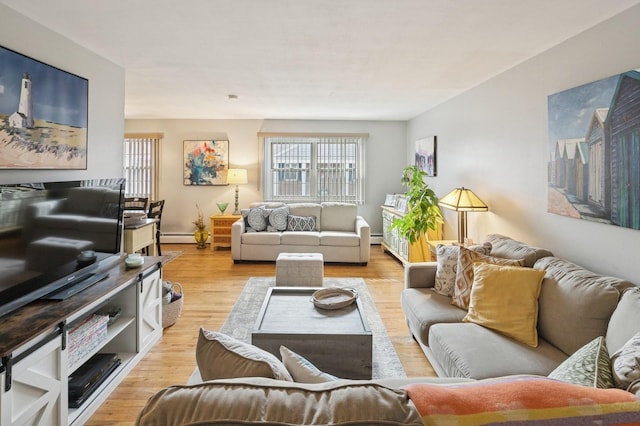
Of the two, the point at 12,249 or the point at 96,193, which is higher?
the point at 96,193

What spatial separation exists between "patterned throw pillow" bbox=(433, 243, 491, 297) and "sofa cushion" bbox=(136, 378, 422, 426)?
2.16 meters

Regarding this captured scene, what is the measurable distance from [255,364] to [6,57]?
2314 millimetres

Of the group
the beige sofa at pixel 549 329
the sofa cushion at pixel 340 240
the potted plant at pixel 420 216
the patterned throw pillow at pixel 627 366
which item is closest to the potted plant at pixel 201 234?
the sofa cushion at pixel 340 240

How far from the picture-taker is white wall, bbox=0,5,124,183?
2195 millimetres

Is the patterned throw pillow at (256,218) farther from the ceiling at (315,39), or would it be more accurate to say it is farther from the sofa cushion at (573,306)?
the sofa cushion at (573,306)

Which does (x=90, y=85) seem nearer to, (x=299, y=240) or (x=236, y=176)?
(x=299, y=240)

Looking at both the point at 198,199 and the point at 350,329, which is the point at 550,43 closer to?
the point at 350,329

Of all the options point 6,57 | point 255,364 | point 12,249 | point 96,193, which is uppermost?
point 6,57

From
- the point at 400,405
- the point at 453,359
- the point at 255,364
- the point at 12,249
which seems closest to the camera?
the point at 400,405

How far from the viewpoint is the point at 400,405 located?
786 millimetres

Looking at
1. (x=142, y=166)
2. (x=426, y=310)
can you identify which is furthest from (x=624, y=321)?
(x=142, y=166)

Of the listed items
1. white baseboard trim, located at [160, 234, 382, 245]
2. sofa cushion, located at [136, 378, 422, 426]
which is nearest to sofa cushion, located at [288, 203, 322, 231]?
white baseboard trim, located at [160, 234, 382, 245]

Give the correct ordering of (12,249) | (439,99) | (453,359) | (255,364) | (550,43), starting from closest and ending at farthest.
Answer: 1. (255,364)
2. (12,249)
3. (453,359)
4. (550,43)
5. (439,99)

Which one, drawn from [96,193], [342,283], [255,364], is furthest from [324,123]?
[255,364]
